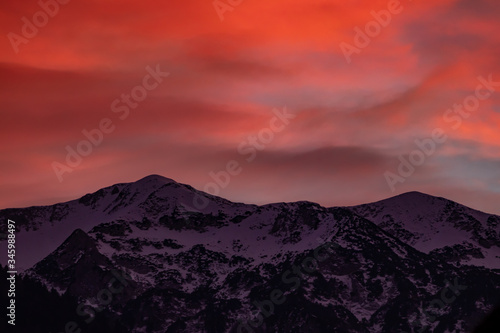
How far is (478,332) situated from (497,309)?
0.47 m

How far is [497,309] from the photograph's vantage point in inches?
647

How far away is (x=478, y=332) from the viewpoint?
1620 centimetres
